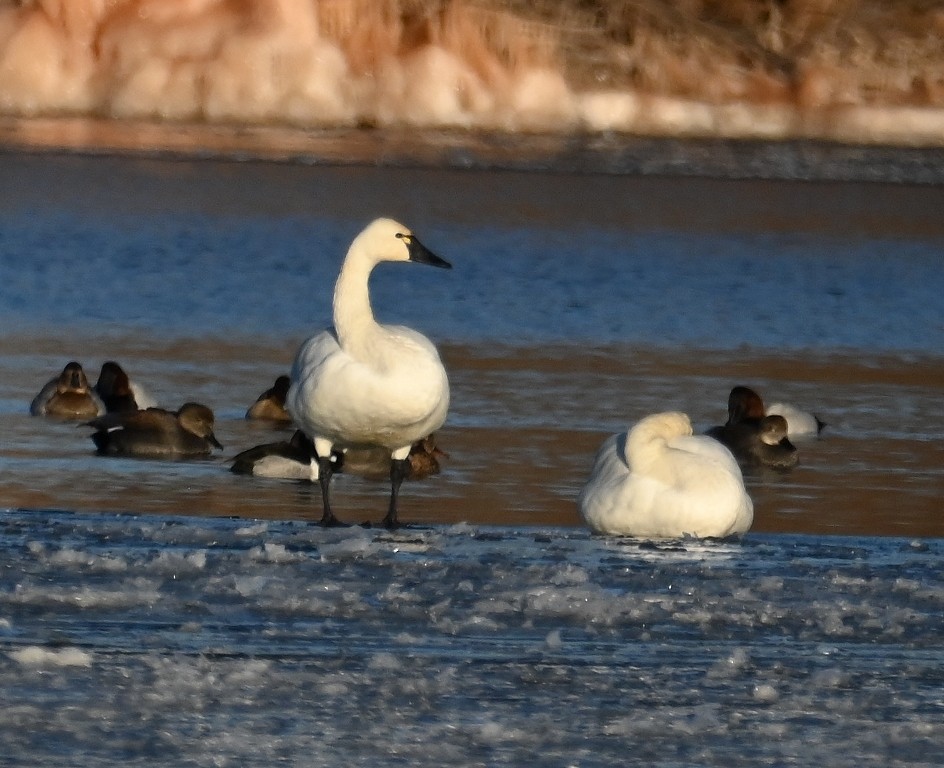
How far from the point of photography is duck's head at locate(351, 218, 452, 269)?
812cm

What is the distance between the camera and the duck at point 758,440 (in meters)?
9.24

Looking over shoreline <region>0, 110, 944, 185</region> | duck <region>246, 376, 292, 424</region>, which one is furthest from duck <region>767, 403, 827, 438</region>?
shoreline <region>0, 110, 944, 185</region>

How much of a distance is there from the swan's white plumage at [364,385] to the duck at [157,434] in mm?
1242

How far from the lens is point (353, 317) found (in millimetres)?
7727

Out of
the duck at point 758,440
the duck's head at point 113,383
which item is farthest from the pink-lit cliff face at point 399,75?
the duck at point 758,440

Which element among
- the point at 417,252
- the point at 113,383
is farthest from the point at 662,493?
the point at 113,383

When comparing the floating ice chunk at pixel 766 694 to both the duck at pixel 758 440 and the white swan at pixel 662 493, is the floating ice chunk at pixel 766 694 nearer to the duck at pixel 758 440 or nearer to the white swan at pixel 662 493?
the white swan at pixel 662 493

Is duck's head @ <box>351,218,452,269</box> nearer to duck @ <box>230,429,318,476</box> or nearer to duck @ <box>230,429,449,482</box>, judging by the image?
duck @ <box>230,429,449,482</box>

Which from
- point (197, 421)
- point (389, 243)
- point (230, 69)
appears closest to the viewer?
point (389, 243)

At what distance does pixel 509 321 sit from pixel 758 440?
5.05 metres

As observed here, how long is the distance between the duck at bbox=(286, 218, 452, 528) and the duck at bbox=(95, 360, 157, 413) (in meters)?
2.00

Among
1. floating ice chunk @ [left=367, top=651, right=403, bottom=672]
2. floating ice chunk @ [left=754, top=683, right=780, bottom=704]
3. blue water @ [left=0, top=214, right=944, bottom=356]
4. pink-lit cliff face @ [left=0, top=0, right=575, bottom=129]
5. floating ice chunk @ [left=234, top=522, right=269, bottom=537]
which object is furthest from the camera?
pink-lit cliff face @ [left=0, top=0, right=575, bottom=129]

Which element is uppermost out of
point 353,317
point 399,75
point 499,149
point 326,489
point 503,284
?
point 399,75

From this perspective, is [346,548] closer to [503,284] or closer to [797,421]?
[797,421]
